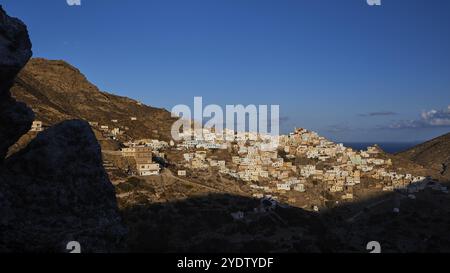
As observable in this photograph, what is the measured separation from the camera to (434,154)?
6378 inches

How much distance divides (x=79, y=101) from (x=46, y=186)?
130 meters

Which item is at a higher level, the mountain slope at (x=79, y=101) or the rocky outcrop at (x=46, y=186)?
the mountain slope at (x=79, y=101)

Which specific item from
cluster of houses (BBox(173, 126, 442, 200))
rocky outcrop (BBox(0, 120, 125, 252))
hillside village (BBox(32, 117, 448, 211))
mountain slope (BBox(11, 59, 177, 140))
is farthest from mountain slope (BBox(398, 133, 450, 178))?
rocky outcrop (BBox(0, 120, 125, 252))

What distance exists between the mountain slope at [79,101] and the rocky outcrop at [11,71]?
85870 mm

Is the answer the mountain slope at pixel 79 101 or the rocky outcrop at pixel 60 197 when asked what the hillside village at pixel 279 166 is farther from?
the rocky outcrop at pixel 60 197

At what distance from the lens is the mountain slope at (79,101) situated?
379 ft

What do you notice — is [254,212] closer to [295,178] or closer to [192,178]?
[192,178]

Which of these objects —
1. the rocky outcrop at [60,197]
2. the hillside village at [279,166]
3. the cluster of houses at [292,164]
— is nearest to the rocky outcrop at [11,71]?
the rocky outcrop at [60,197]

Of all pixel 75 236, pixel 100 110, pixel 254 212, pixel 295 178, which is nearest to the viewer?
pixel 75 236

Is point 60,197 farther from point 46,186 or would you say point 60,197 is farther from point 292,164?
point 292,164

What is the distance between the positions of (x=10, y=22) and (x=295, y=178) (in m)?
96.7

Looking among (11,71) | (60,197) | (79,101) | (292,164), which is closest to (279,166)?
(292,164)
